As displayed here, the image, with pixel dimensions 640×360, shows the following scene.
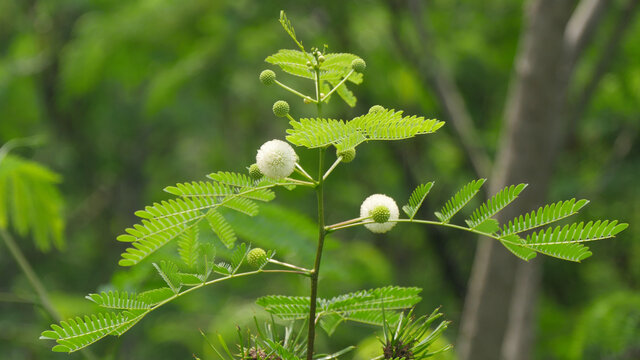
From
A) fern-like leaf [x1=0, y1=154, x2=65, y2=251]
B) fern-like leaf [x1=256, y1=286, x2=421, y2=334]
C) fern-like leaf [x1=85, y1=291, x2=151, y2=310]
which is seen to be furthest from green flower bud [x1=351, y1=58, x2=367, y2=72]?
fern-like leaf [x1=0, y1=154, x2=65, y2=251]

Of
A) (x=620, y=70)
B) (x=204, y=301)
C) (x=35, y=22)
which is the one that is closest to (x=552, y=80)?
(x=620, y=70)

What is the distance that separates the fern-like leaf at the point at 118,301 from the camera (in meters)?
0.85

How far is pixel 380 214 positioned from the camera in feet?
2.66

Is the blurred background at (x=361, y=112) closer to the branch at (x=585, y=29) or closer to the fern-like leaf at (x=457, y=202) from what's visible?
the branch at (x=585, y=29)

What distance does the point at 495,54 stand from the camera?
5.39 metres

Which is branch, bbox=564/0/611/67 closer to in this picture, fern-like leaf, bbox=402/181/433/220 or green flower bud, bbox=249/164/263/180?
fern-like leaf, bbox=402/181/433/220

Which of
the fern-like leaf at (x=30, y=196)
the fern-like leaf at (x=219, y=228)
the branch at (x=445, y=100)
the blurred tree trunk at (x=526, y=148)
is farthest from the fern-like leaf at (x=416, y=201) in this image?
the branch at (x=445, y=100)

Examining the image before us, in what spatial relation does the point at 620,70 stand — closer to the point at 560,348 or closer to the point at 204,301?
the point at 560,348

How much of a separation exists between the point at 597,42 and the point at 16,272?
7.82 m

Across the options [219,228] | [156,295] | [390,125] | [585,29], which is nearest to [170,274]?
[156,295]

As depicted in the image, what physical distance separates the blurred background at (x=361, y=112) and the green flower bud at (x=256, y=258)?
991 millimetres

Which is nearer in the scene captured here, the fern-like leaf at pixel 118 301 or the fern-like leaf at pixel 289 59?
the fern-like leaf at pixel 118 301

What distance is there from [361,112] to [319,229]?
13.7 feet

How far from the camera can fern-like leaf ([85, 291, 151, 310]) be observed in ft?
2.80
